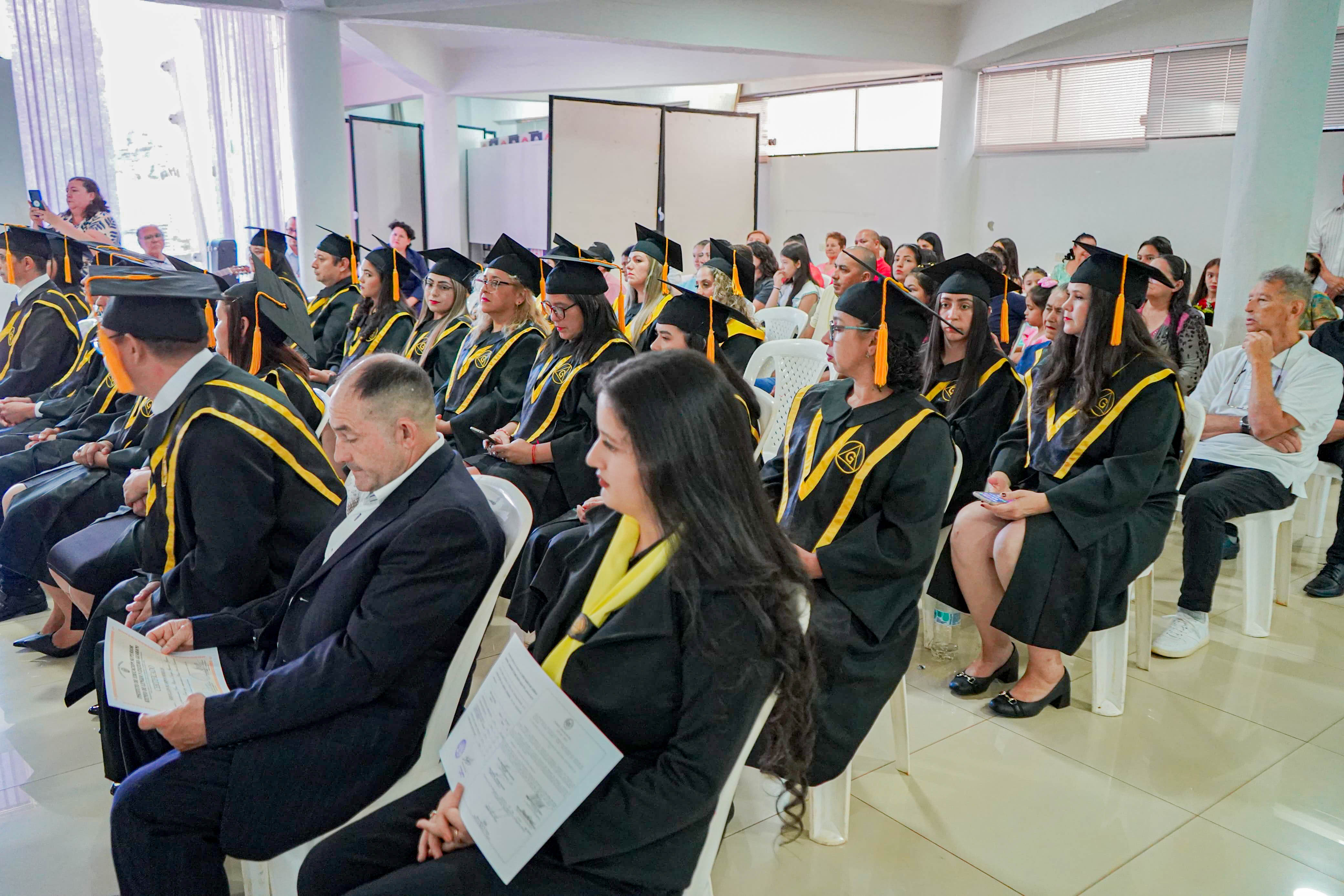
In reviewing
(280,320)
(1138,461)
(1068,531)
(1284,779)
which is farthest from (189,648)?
(1284,779)

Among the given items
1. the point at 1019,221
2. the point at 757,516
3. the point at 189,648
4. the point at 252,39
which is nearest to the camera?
the point at 757,516

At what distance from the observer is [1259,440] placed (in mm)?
3691

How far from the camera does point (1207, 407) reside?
4.08m

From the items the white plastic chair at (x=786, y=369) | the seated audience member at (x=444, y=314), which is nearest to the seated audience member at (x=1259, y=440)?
the white plastic chair at (x=786, y=369)

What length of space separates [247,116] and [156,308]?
1014 cm

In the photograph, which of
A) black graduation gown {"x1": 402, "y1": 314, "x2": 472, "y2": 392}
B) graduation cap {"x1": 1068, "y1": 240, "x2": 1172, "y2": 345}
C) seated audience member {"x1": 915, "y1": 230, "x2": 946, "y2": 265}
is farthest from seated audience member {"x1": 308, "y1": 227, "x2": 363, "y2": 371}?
seated audience member {"x1": 915, "y1": 230, "x2": 946, "y2": 265}

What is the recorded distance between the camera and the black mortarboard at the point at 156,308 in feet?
7.05

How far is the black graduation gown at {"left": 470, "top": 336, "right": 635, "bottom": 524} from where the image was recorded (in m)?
3.52

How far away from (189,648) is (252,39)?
10.9m

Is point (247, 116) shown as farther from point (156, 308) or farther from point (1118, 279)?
point (1118, 279)

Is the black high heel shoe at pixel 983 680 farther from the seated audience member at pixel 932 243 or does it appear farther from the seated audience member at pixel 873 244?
the seated audience member at pixel 932 243

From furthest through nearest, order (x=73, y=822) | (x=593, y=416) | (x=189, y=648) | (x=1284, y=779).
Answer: (x=593, y=416) < (x=1284, y=779) < (x=73, y=822) < (x=189, y=648)

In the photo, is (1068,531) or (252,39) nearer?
(1068,531)

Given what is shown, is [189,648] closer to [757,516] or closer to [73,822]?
[73,822]
